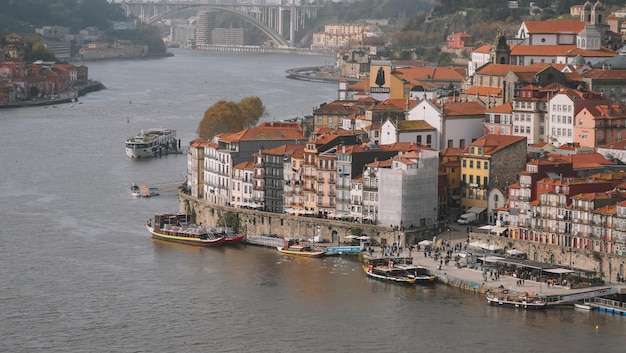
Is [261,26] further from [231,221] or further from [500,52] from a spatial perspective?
[231,221]

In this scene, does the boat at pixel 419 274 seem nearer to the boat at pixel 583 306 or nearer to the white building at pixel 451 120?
the boat at pixel 583 306

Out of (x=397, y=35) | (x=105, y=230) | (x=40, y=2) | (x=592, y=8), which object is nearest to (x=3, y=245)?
(x=105, y=230)

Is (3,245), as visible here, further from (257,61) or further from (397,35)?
(257,61)

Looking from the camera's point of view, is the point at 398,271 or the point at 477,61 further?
the point at 477,61

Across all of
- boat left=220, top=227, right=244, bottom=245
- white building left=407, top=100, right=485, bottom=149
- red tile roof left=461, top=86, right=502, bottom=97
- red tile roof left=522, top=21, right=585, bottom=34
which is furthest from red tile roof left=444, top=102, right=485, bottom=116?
red tile roof left=522, top=21, right=585, bottom=34

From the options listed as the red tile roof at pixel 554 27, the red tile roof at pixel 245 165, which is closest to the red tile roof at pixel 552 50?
the red tile roof at pixel 554 27

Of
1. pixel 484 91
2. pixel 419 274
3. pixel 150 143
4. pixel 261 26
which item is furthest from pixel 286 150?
pixel 261 26
